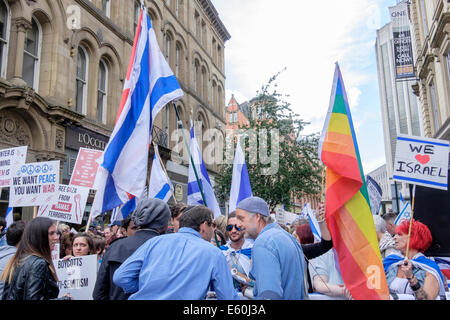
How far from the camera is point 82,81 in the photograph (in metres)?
14.4

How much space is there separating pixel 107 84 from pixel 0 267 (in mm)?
13309

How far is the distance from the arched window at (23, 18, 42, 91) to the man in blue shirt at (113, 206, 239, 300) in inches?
458

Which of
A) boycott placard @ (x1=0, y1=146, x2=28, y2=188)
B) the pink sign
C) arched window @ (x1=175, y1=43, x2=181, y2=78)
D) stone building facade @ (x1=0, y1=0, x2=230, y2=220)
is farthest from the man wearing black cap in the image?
arched window @ (x1=175, y1=43, x2=181, y2=78)

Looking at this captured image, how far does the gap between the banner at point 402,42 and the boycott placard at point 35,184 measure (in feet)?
82.9

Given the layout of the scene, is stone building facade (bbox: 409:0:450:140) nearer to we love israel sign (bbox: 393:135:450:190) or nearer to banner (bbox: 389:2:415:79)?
banner (bbox: 389:2:415:79)

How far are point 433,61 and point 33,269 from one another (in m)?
22.5

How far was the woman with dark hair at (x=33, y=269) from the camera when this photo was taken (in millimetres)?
3102

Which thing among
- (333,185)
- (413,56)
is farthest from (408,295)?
(413,56)

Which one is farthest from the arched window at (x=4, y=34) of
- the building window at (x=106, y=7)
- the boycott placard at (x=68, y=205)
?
the boycott placard at (x=68, y=205)

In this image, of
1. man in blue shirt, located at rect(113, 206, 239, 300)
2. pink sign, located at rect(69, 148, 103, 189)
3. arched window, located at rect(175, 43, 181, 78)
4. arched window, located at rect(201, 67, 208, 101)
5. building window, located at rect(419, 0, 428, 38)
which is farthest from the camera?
arched window, located at rect(201, 67, 208, 101)

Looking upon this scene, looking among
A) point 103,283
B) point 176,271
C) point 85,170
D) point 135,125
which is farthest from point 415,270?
point 85,170

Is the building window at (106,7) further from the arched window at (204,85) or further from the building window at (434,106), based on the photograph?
the building window at (434,106)

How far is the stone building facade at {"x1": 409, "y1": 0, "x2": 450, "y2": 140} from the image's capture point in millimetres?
17328

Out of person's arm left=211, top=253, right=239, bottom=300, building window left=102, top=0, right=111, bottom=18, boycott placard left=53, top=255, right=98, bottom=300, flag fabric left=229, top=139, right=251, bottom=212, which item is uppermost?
building window left=102, top=0, right=111, bottom=18
